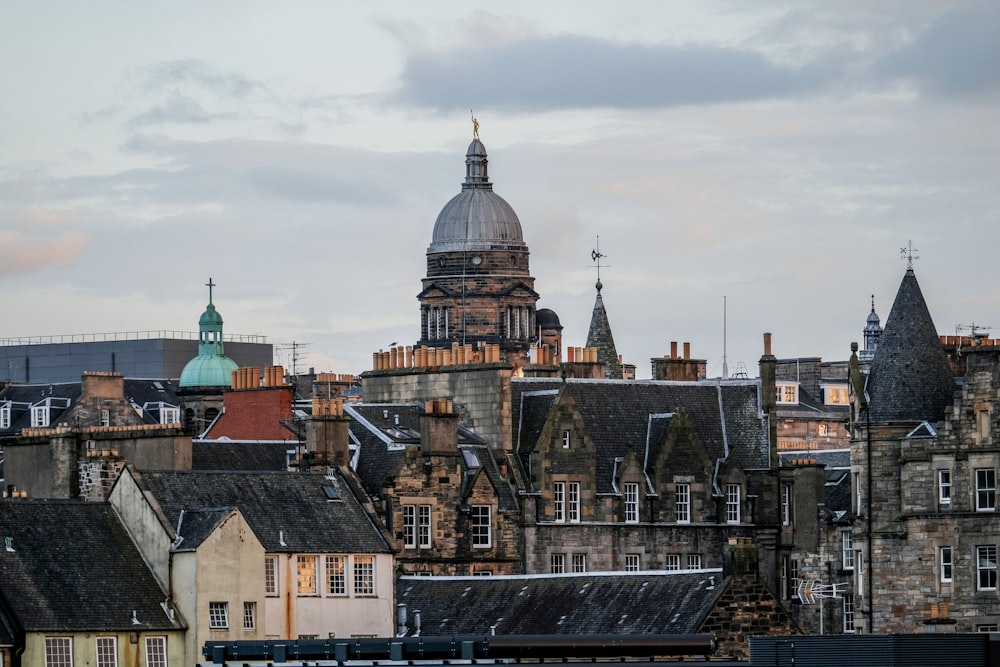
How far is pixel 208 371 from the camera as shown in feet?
648

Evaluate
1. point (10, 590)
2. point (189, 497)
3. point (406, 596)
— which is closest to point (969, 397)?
point (406, 596)

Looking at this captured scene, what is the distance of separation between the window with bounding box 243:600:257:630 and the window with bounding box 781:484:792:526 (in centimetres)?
3435

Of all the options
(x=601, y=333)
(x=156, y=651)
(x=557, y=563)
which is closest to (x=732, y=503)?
(x=557, y=563)

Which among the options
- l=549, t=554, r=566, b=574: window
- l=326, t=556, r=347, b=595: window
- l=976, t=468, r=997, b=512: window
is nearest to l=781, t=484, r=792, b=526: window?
l=549, t=554, r=566, b=574: window

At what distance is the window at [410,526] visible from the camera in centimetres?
11338

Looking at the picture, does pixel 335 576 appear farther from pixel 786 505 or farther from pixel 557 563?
pixel 786 505

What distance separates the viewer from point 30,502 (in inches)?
3770

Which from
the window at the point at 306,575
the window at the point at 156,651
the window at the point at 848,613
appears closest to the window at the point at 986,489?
the window at the point at 848,613

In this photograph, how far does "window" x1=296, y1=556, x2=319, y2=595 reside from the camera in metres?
98.6

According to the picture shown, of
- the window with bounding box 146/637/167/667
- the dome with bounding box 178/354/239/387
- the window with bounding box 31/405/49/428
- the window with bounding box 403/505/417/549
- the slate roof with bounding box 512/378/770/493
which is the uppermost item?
the dome with bounding box 178/354/239/387

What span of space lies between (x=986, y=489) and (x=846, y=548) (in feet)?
48.6

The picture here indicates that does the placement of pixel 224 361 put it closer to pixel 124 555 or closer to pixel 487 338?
pixel 487 338

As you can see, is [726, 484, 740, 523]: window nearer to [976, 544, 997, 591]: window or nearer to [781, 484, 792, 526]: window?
[781, 484, 792, 526]: window

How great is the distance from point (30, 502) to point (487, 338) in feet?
344
